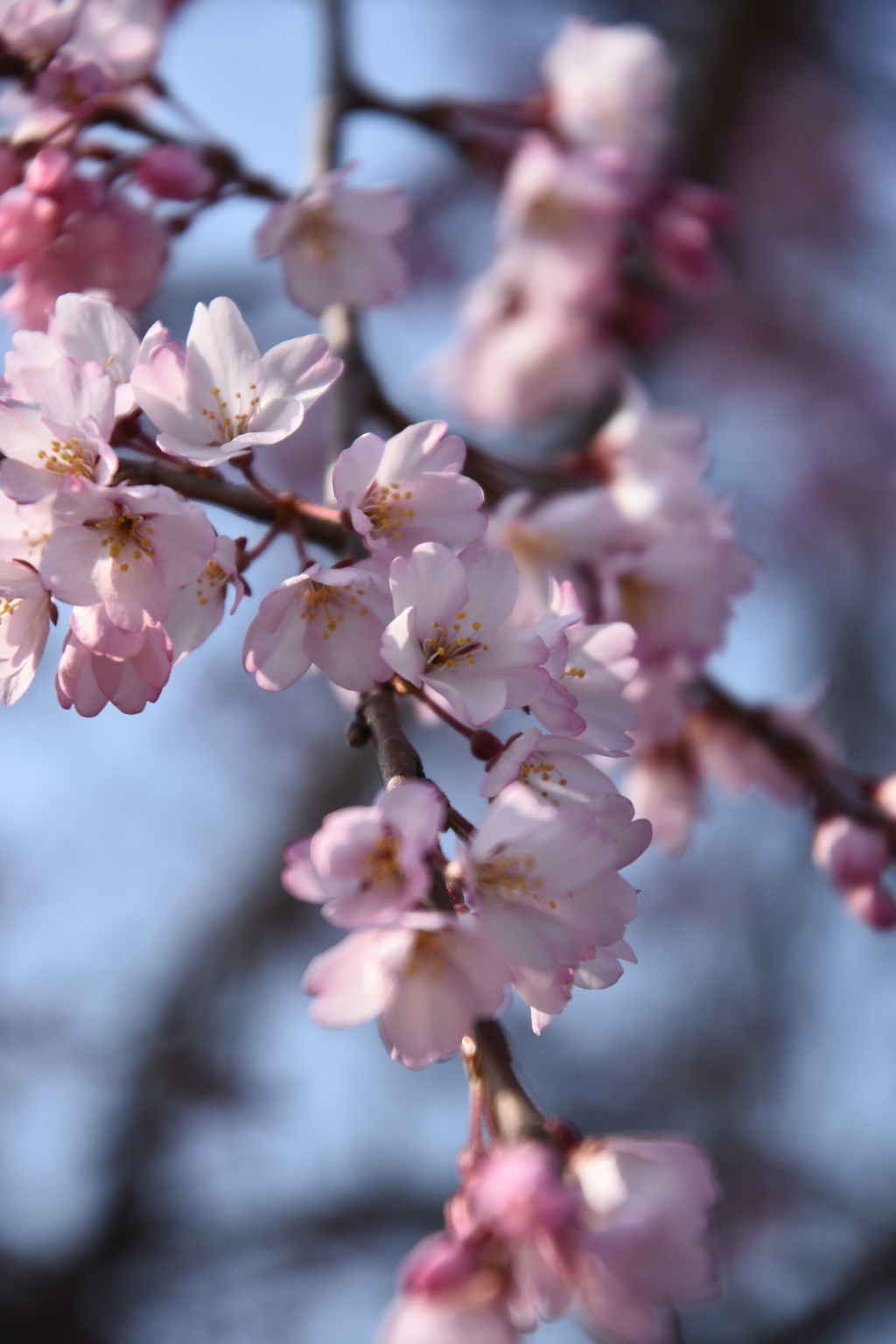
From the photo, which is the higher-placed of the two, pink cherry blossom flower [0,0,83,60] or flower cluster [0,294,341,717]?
pink cherry blossom flower [0,0,83,60]

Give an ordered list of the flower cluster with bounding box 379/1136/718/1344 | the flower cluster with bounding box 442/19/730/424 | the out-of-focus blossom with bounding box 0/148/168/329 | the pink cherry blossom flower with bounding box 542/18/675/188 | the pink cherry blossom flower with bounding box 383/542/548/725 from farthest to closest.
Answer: the pink cherry blossom flower with bounding box 542/18/675/188 < the flower cluster with bounding box 442/19/730/424 < the out-of-focus blossom with bounding box 0/148/168/329 < the pink cherry blossom flower with bounding box 383/542/548/725 < the flower cluster with bounding box 379/1136/718/1344

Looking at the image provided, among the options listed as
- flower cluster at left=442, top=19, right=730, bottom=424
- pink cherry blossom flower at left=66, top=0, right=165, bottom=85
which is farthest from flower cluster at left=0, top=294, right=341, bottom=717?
flower cluster at left=442, top=19, right=730, bottom=424

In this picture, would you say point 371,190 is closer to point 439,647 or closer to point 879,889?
point 439,647

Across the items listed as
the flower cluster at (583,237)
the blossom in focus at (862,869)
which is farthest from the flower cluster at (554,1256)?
the flower cluster at (583,237)

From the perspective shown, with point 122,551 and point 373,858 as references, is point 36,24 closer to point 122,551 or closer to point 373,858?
point 122,551

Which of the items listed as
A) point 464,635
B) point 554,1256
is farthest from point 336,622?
point 554,1256

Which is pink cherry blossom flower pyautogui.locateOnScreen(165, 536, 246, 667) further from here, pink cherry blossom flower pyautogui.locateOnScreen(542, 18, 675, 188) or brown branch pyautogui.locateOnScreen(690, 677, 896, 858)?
pink cherry blossom flower pyautogui.locateOnScreen(542, 18, 675, 188)
